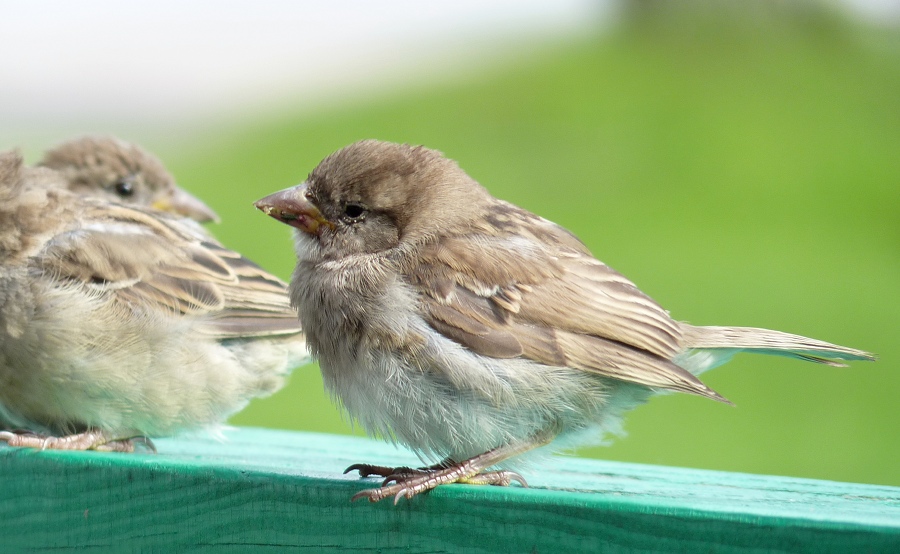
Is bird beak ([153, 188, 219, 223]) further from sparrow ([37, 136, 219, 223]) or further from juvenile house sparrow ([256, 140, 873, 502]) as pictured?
juvenile house sparrow ([256, 140, 873, 502])

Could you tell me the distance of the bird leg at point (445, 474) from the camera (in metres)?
2.31

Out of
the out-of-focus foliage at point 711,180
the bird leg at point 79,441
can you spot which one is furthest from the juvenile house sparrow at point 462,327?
the out-of-focus foliage at point 711,180

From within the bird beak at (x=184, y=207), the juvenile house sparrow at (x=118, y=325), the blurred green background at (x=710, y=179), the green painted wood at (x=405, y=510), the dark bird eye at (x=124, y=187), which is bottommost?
the green painted wood at (x=405, y=510)

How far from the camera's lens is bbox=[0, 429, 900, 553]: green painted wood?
200cm

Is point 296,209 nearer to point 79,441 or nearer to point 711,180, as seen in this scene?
point 79,441

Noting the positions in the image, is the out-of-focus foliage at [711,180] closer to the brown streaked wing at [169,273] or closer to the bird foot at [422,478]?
the brown streaked wing at [169,273]

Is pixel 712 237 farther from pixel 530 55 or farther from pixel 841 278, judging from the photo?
pixel 530 55

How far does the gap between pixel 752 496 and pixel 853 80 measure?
38.0 feet

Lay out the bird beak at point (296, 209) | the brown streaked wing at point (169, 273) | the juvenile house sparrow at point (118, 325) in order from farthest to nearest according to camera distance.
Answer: the brown streaked wing at point (169, 273)
the juvenile house sparrow at point (118, 325)
the bird beak at point (296, 209)

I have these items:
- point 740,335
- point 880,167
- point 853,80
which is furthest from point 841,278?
point 740,335

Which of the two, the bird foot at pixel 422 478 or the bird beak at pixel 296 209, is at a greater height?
the bird beak at pixel 296 209

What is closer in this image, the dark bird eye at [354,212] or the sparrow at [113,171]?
the dark bird eye at [354,212]

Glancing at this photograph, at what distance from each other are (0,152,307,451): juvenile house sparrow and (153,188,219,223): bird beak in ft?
3.15

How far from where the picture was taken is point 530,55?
14297 mm
